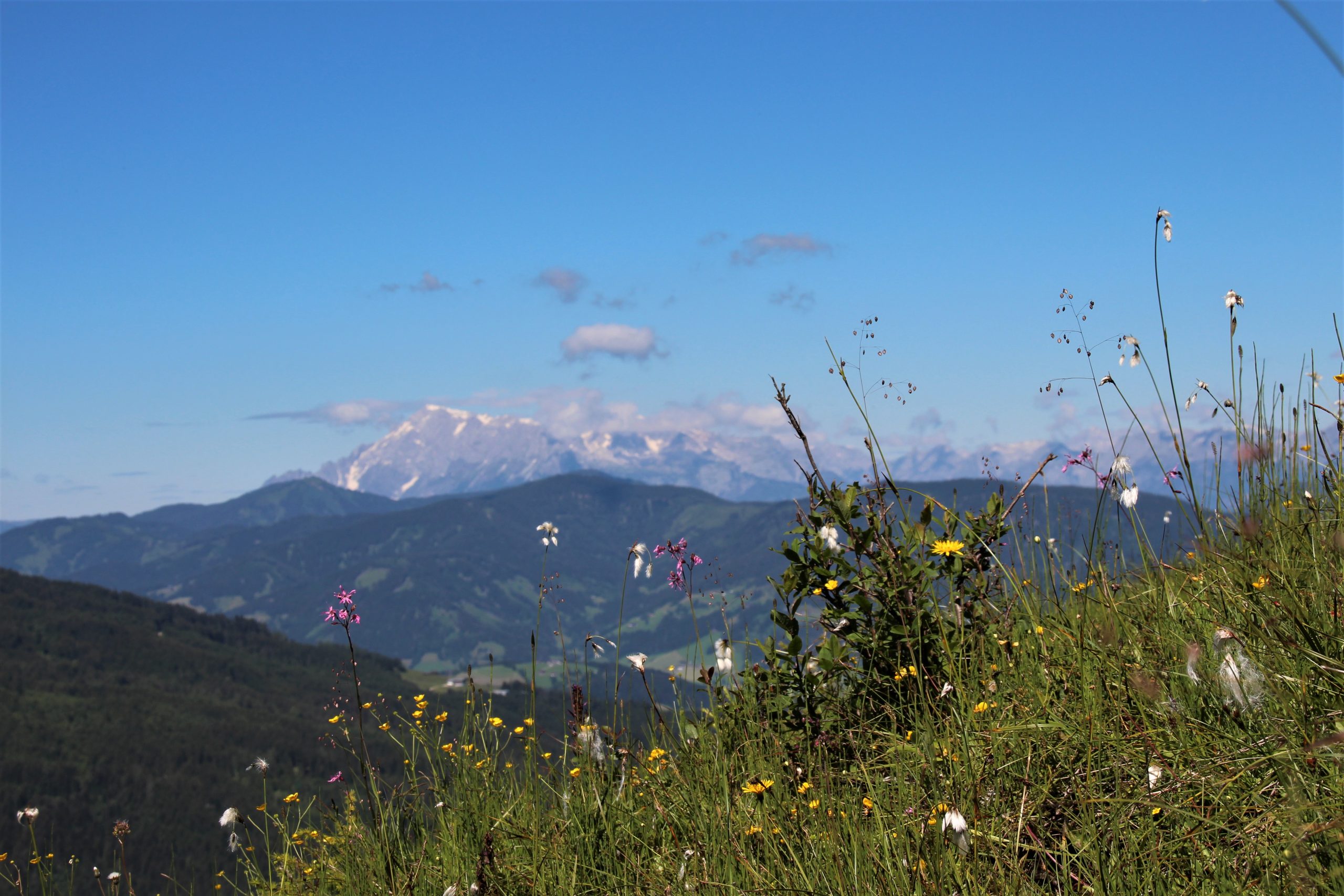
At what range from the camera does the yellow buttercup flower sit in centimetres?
464

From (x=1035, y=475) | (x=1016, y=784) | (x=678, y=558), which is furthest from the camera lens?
(x=678, y=558)

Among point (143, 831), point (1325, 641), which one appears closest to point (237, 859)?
point (1325, 641)

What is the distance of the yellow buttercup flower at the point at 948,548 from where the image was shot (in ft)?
15.2

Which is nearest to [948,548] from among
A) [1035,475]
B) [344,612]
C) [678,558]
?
[1035,475]

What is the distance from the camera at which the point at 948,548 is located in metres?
4.66

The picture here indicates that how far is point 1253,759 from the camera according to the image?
2.90 meters

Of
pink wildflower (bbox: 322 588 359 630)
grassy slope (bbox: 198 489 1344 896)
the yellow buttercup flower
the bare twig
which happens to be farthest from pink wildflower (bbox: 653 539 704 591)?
the bare twig

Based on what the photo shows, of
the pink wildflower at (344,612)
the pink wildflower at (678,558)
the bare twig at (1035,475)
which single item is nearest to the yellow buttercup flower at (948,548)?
the bare twig at (1035,475)

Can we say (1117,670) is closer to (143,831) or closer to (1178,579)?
(1178,579)

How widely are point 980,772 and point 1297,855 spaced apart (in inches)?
50.5

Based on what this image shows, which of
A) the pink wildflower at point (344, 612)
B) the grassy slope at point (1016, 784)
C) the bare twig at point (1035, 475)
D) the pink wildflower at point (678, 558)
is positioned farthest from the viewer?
the pink wildflower at point (678, 558)

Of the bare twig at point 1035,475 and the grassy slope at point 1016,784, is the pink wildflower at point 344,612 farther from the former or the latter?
the bare twig at point 1035,475

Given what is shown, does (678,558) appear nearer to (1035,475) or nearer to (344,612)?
(344,612)

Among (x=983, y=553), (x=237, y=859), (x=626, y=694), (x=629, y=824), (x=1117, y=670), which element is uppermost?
(x=983, y=553)
